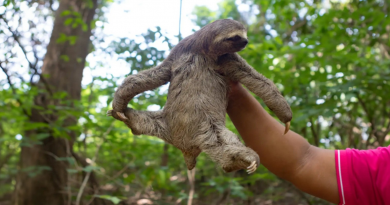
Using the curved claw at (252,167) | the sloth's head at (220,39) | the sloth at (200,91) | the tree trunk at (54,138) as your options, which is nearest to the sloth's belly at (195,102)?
the sloth at (200,91)

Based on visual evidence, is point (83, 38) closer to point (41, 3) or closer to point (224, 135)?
point (41, 3)

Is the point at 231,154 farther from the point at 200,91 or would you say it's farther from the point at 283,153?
the point at 283,153

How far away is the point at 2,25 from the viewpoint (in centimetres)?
326

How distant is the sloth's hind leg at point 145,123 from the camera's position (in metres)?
1.36

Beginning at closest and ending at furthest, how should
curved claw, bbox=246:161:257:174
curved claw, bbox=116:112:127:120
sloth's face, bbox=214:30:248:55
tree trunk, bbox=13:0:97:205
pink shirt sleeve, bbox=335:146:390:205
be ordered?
curved claw, bbox=246:161:257:174
sloth's face, bbox=214:30:248:55
curved claw, bbox=116:112:127:120
pink shirt sleeve, bbox=335:146:390:205
tree trunk, bbox=13:0:97:205

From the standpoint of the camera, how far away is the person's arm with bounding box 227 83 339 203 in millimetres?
1823

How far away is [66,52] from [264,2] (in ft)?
10.2

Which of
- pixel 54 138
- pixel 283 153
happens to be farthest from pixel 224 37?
Result: pixel 54 138

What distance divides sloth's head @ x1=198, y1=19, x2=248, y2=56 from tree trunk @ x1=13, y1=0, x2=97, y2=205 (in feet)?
11.0

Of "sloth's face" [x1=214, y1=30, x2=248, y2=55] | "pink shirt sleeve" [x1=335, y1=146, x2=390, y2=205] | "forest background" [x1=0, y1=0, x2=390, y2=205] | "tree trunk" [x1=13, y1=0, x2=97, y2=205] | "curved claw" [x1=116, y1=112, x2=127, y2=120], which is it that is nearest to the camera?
"sloth's face" [x1=214, y1=30, x2=248, y2=55]

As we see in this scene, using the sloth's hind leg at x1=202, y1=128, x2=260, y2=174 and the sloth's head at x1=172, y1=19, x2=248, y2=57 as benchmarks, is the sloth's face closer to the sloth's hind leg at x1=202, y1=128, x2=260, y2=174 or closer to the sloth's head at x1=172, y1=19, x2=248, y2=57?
the sloth's head at x1=172, y1=19, x2=248, y2=57

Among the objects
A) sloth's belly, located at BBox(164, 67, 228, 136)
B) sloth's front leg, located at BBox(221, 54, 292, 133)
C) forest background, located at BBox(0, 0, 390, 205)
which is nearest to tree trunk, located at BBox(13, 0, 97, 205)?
forest background, located at BBox(0, 0, 390, 205)

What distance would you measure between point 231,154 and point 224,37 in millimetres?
504

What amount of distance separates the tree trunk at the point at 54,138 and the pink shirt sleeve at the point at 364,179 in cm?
351
